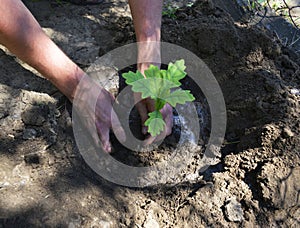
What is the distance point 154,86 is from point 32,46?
70cm

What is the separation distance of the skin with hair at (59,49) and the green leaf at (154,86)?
24 cm

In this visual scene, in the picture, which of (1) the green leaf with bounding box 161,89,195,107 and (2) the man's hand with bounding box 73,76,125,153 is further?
(2) the man's hand with bounding box 73,76,125,153

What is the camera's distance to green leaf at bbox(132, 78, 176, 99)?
183cm

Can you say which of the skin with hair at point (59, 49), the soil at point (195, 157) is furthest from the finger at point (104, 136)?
the soil at point (195, 157)

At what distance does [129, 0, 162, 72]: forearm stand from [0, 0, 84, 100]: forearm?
463 millimetres

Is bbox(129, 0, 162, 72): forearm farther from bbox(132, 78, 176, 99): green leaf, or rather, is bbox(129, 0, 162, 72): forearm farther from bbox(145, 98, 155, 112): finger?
bbox(132, 78, 176, 99): green leaf

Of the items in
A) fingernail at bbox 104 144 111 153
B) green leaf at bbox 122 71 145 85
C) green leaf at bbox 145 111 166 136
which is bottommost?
fingernail at bbox 104 144 111 153

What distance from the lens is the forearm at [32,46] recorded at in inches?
69.5

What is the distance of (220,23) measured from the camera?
2.67 m

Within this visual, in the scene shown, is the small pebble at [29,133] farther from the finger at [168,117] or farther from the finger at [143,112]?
the finger at [168,117]

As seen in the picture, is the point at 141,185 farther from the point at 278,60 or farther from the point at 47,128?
the point at 278,60

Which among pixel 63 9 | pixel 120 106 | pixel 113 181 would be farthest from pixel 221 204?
pixel 63 9

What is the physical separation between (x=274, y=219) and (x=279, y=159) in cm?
35

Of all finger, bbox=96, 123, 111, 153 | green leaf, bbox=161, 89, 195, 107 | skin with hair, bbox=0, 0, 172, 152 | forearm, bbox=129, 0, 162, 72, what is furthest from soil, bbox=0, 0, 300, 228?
green leaf, bbox=161, 89, 195, 107
